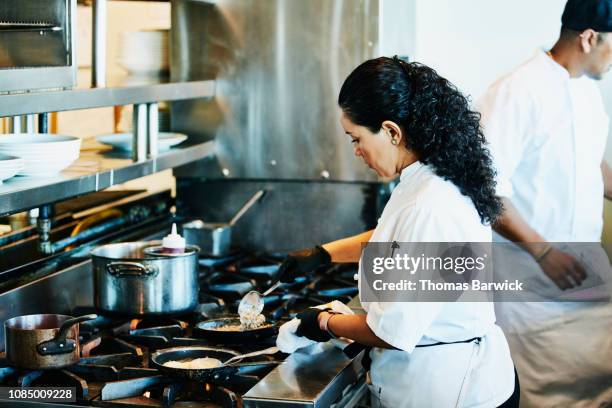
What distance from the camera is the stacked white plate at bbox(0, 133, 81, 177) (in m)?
2.03

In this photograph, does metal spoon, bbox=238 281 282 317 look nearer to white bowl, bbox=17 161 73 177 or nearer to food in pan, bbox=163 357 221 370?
food in pan, bbox=163 357 221 370

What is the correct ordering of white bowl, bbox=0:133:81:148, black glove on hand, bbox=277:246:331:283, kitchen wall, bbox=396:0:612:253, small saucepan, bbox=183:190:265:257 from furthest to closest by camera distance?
kitchen wall, bbox=396:0:612:253 → small saucepan, bbox=183:190:265:257 → black glove on hand, bbox=277:246:331:283 → white bowl, bbox=0:133:81:148

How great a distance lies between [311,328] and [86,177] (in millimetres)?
707

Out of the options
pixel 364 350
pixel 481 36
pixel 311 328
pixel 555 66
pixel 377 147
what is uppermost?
pixel 481 36

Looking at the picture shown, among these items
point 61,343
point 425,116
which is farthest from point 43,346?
point 425,116

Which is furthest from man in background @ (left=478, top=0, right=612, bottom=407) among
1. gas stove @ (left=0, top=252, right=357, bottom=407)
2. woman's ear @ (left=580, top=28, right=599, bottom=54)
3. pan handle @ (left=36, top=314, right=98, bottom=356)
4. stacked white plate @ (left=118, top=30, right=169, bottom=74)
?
pan handle @ (left=36, top=314, right=98, bottom=356)

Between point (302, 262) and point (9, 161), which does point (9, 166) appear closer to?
point (9, 161)

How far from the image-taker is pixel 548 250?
2740mm

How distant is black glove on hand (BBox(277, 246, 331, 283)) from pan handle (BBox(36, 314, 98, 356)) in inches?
29.5

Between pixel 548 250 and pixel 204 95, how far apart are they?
130 centimetres

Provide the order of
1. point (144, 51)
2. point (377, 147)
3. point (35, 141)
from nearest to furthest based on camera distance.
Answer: point (377, 147) < point (35, 141) < point (144, 51)

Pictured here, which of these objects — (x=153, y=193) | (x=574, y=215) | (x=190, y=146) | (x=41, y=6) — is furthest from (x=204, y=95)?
(x=574, y=215)

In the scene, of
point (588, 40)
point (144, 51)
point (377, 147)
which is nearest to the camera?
point (377, 147)

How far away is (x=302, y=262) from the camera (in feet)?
8.09
